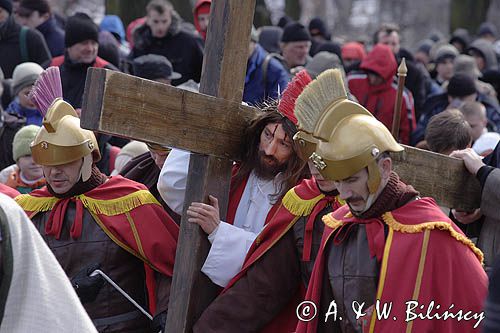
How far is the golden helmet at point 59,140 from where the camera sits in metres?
5.89

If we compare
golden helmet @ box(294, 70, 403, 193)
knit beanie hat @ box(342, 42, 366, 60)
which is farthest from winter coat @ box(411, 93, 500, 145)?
golden helmet @ box(294, 70, 403, 193)

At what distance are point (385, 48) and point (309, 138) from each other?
6033mm

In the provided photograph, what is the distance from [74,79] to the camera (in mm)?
9656

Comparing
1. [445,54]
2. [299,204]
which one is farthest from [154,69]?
[445,54]

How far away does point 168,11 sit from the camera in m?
11.1

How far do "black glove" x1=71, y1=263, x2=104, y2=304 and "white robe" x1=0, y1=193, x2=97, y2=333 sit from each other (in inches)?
95.5

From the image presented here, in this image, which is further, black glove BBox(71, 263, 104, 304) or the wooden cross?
black glove BBox(71, 263, 104, 304)

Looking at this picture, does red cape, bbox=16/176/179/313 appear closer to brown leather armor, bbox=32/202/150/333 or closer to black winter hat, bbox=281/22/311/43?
brown leather armor, bbox=32/202/150/333

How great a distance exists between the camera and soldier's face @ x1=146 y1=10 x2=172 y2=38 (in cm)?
1109

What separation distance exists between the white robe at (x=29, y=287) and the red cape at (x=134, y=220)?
2578 mm

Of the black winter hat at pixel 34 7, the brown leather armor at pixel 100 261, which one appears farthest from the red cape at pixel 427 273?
the black winter hat at pixel 34 7

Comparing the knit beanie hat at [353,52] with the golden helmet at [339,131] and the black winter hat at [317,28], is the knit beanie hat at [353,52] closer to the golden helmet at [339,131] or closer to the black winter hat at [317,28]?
the black winter hat at [317,28]

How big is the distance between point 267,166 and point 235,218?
0.37m

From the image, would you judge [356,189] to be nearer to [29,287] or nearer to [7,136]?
[29,287]
